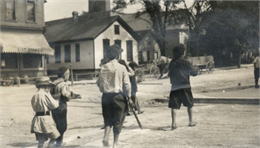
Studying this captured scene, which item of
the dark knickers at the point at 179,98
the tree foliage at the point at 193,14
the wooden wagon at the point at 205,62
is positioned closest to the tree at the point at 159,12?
the tree foliage at the point at 193,14

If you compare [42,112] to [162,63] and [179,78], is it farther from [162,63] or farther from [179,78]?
[162,63]

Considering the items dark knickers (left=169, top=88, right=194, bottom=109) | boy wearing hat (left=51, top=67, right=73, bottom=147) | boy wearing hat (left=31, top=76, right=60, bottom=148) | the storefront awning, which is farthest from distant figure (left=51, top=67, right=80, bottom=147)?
the storefront awning

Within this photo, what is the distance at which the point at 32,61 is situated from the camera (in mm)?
13750

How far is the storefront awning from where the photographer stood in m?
11.4

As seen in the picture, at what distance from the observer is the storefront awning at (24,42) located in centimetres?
1138


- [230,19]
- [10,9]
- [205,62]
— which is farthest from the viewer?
[205,62]

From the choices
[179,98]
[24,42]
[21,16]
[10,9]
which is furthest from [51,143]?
[24,42]

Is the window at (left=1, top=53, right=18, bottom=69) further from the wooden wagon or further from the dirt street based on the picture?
the wooden wagon

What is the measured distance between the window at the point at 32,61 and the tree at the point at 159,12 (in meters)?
7.71

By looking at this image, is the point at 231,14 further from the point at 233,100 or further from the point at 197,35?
the point at 233,100

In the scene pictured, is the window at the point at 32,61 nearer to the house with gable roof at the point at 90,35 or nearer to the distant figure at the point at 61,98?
the house with gable roof at the point at 90,35

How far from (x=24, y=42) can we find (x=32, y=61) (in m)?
1.06

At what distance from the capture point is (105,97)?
3502 mm

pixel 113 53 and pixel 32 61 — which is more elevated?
pixel 32 61
